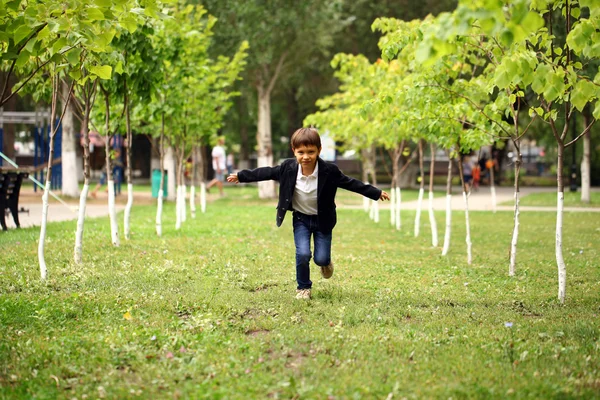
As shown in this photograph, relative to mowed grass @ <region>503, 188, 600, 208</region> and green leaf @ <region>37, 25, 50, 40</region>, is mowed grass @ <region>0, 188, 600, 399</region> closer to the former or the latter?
green leaf @ <region>37, 25, 50, 40</region>

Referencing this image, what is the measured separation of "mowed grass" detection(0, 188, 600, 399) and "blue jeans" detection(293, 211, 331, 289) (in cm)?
28

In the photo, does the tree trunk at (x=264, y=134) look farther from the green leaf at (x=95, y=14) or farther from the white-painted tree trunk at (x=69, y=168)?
the green leaf at (x=95, y=14)

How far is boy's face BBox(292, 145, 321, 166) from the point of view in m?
7.54

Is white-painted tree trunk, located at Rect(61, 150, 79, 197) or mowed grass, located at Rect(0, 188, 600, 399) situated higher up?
white-painted tree trunk, located at Rect(61, 150, 79, 197)

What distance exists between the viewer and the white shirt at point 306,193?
25.8 feet

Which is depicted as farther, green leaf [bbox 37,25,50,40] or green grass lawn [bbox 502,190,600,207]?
green grass lawn [bbox 502,190,600,207]

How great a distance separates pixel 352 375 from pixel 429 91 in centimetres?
562

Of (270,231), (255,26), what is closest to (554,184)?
(255,26)

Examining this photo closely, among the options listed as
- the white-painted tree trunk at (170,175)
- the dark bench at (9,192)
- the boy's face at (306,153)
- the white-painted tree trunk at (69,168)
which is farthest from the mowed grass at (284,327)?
the white-painted tree trunk at (170,175)

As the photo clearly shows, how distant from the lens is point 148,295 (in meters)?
7.92

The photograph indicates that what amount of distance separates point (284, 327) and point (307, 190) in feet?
5.84

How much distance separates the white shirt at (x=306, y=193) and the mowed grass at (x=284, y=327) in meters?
0.93

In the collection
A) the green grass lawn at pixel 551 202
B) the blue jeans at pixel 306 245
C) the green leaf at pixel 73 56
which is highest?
the green leaf at pixel 73 56

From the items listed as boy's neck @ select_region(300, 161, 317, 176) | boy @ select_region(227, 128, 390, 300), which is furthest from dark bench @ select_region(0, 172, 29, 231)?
boy's neck @ select_region(300, 161, 317, 176)
